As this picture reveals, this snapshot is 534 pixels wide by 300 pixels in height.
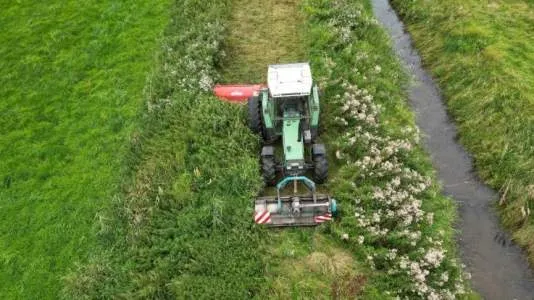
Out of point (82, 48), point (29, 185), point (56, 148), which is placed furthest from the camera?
point (82, 48)

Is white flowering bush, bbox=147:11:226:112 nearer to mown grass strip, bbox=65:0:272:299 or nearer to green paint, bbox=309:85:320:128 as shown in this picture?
mown grass strip, bbox=65:0:272:299

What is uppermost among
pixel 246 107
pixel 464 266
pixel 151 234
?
pixel 246 107

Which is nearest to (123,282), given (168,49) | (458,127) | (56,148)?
(56,148)

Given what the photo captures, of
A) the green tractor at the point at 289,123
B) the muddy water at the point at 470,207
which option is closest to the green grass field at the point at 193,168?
the green tractor at the point at 289,123

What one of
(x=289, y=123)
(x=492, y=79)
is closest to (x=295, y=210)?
(x=289, y=123)

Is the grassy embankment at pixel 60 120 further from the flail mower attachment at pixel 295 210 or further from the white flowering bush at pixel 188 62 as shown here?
the flail mower attachment at pixel 295 210

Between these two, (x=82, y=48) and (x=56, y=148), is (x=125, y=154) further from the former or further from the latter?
(x=82, y=48)

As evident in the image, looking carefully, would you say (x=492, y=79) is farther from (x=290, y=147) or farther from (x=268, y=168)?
(x=268, y=168)
